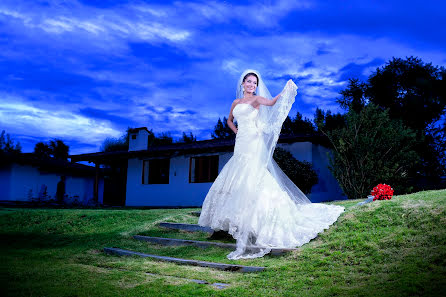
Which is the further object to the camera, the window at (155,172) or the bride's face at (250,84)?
the window at (155,172)

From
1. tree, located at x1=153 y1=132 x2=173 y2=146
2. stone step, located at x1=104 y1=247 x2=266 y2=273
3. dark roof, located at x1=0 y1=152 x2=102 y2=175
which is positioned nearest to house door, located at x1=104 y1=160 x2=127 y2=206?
dark roof, located at x1=0 y1=152 x2=102 y2=175

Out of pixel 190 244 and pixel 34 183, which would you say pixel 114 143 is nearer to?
pixel 34 183

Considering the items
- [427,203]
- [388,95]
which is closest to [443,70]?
[388,95]

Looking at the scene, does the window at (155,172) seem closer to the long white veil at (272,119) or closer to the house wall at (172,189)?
the house wall at (172,189)

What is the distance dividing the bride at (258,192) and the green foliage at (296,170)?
6.90 metres

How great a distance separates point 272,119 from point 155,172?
16.1 meters

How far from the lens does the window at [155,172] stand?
21.8 meters

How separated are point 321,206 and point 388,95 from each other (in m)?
21.3

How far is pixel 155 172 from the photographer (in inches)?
870

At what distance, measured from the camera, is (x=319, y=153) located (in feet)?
56.4

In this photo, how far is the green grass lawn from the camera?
14.4 feet

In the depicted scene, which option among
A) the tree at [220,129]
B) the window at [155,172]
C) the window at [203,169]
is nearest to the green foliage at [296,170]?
the window at [203,169]

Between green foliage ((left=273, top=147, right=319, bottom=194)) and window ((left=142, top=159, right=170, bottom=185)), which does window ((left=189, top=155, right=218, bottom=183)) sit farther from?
green foliage ((left=273, top=147, right=319, bottom=194))

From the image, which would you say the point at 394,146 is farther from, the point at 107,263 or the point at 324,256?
the point at 107,263
